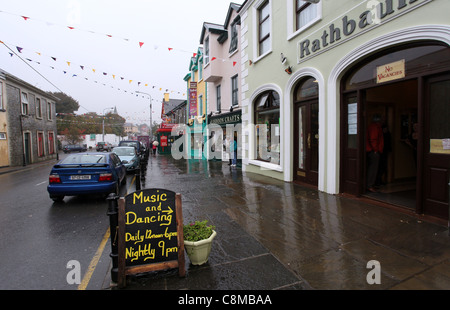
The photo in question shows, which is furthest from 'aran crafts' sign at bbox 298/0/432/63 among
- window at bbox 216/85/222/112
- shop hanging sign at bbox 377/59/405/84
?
window at bbox 216/85/222/112

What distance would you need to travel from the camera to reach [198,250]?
10.2 feet

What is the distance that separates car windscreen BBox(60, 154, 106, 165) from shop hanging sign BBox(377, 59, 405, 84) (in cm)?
731

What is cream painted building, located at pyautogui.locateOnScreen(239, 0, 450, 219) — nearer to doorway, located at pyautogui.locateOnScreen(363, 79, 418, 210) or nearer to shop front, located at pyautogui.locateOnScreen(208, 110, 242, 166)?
doorway, located at pyautogui.locateOnScreen(363, 79, 418, 210)

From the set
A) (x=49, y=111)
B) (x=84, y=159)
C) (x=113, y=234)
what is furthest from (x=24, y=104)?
(x=113, y=234)

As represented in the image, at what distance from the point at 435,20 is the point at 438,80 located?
40.4 inches

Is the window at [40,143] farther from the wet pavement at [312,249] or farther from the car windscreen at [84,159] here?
the wet pavement at [312,249]

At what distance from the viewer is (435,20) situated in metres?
4.32

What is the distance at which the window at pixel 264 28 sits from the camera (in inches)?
376

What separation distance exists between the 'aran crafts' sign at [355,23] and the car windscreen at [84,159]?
6.68m

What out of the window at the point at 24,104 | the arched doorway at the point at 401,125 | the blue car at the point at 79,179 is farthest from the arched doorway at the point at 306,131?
the window at the point at 24,104

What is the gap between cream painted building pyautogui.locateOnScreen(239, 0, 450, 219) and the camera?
4.52m

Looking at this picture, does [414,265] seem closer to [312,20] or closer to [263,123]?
[312,20]

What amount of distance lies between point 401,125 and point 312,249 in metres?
6.28

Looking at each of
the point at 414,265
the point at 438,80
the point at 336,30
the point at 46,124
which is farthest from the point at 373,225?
the point at 46,124
